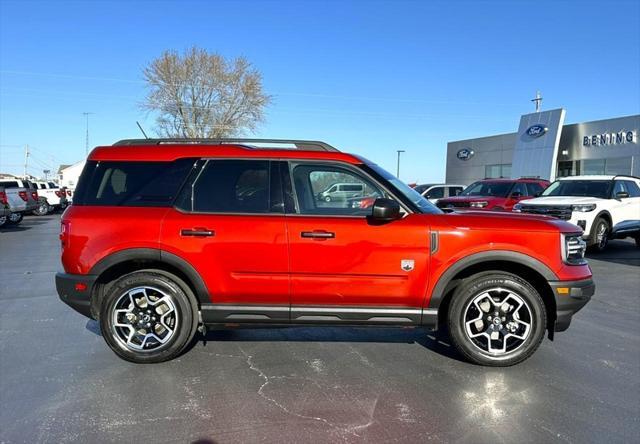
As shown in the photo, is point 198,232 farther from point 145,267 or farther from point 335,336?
point 335,336

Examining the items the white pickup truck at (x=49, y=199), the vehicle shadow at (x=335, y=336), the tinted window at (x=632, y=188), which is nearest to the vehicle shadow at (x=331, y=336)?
the vehicle shadow at (x=335, y=336)

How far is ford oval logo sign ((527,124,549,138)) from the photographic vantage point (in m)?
30.6

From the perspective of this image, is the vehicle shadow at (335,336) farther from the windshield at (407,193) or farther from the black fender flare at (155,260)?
the windshield at (407,193)

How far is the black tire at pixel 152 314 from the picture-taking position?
425cm

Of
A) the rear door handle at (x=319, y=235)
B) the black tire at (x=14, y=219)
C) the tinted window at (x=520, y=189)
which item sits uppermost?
the tinted window at (x=520, y=189)

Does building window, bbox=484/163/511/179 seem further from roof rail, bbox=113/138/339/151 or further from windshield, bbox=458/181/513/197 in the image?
roof rail, bbox=113/138/339/151

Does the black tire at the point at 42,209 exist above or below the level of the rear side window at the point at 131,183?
below

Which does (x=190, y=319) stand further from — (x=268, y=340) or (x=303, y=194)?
(x=303, y=194)

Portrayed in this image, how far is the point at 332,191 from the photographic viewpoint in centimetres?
441

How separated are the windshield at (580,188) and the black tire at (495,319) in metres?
8.56

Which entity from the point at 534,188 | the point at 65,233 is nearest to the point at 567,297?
the point at 65,233

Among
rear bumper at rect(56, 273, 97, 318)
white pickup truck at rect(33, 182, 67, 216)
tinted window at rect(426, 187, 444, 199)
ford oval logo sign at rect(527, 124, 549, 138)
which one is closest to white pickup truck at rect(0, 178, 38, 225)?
white pickup truck at rect(33, 182, 67, 216)

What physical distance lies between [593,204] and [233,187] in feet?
29.9

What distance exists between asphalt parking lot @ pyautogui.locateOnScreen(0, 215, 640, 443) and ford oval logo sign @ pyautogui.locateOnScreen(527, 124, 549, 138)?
28.0m
